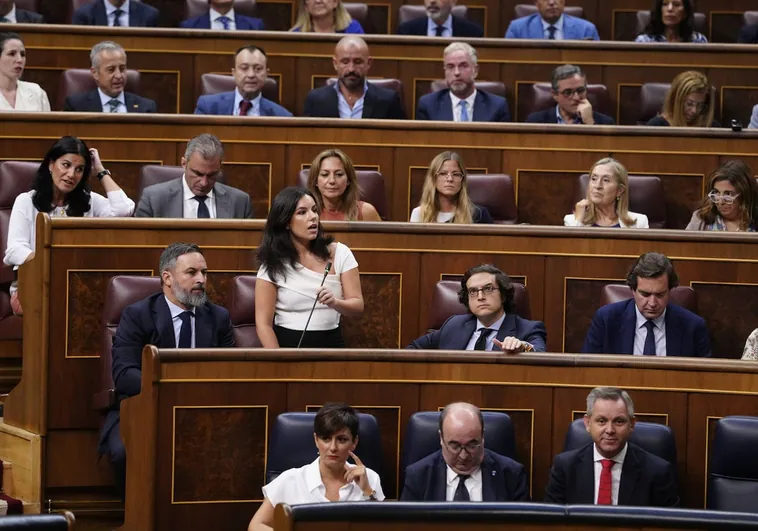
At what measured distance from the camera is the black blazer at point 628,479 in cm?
193

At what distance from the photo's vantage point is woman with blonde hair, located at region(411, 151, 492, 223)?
8.57ft

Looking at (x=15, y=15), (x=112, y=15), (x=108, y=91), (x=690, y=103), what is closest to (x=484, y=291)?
(x=690, y=103)

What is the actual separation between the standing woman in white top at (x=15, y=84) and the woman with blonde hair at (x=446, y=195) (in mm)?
875

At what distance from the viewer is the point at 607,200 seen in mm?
2625

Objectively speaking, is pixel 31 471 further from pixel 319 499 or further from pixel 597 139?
pixel 597 139

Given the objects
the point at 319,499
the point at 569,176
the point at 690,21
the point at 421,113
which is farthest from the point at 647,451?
the point at 690,21

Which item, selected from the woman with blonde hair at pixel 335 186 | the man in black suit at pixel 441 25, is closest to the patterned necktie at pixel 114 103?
the woman with blonde hair at pixel 335 186

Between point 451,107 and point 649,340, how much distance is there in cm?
94

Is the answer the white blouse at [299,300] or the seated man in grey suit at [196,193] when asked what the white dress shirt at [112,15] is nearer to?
the seated man in grey suit at [196,193]

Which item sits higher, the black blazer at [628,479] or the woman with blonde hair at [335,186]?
the woman with blonde hair at [335,186]

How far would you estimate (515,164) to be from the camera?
284cm

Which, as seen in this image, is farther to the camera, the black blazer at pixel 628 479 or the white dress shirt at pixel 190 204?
the white dress shirt at pixel 190 204

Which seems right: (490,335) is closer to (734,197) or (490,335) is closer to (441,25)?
(734,197)

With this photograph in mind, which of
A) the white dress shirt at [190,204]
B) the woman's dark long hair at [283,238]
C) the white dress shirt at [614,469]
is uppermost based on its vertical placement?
the white dress shirt at [190,204]
